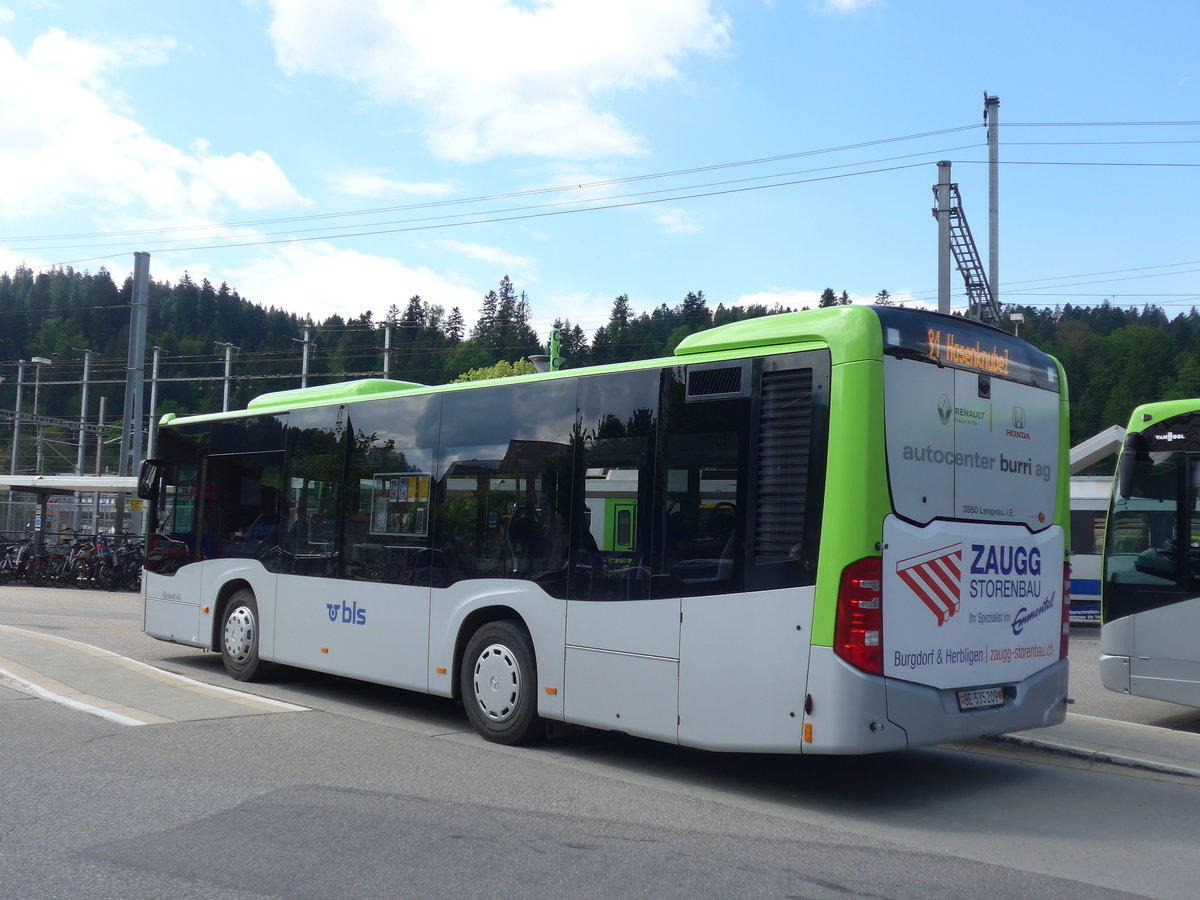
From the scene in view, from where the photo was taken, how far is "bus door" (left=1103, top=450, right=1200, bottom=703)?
392 inches

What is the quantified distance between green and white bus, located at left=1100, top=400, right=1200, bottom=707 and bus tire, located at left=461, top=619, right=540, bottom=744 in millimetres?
5646

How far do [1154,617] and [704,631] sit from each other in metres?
5.42

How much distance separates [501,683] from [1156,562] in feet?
20.2

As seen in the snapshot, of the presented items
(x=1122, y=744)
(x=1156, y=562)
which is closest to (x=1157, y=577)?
(x=1156, y=562)

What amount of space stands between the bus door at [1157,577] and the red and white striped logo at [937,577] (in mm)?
4257

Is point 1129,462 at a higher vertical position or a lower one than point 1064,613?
higher

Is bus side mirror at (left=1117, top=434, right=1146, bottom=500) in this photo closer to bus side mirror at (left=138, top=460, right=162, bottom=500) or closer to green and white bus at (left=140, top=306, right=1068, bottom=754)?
green and white bus at (left=140, top=306, right=1068, bottom=754)

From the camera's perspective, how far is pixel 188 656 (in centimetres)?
1385

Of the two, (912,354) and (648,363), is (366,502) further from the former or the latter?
(912,354)

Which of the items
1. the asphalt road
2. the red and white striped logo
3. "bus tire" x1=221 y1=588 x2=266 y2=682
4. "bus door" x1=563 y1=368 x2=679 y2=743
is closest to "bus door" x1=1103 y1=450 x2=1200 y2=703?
the asphalt road

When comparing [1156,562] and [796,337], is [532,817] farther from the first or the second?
[1156,562]

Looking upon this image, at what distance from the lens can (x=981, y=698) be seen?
711 centimetres

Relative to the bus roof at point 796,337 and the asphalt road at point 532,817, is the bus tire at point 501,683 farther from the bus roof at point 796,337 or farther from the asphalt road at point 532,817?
the bus roof at point 796,337

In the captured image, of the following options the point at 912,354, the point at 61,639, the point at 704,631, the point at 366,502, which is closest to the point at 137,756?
the point at 366,502
